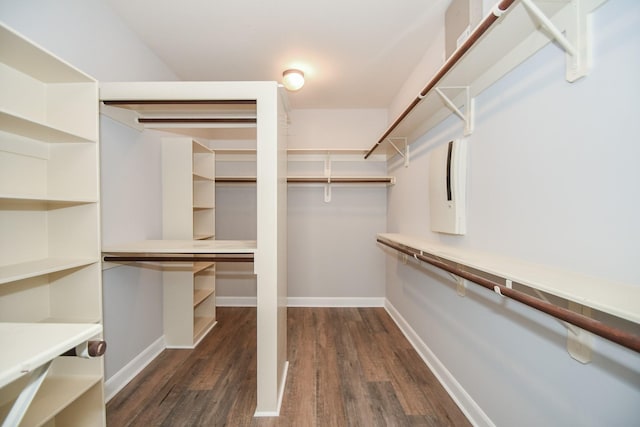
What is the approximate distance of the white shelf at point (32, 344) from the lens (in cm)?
64

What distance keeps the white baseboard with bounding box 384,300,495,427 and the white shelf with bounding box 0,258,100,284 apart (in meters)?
2.25

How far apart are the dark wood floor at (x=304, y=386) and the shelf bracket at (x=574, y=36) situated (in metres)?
1.85

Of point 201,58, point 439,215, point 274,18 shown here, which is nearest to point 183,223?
point 201,58

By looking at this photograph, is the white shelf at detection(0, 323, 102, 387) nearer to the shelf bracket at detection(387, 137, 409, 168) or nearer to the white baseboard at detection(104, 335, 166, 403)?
the white baseboard at detection(104, 335, 166, 403)

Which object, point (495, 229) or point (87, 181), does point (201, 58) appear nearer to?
point (87, 181)

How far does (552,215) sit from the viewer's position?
1.04 meters

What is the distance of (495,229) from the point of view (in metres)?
1.36

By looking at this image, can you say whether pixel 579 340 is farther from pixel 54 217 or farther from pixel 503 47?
pixel 54 217

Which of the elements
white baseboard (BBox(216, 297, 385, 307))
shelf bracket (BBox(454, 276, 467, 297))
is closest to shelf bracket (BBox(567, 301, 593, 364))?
shelf bracket (BBox(454, 276, 467, 297))

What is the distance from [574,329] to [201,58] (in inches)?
118

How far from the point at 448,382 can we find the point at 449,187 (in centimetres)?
134

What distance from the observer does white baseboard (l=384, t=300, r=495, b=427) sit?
1.50 metres

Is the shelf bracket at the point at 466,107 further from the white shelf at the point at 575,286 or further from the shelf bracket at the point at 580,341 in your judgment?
the shelf bracket at the point at 580,341

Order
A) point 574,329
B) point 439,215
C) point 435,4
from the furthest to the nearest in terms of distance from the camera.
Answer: point 439,215 < point 435,4 < point 574,329
